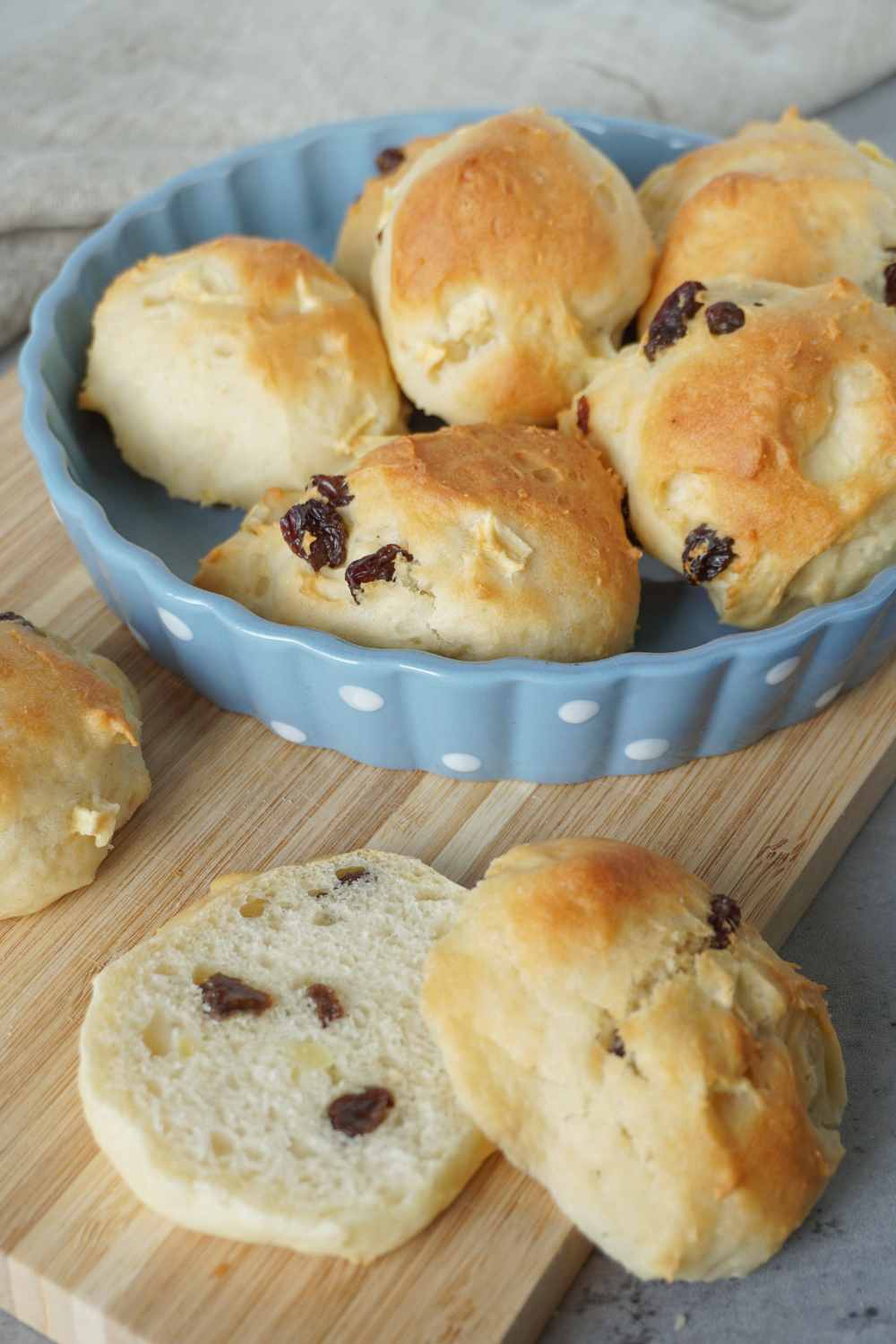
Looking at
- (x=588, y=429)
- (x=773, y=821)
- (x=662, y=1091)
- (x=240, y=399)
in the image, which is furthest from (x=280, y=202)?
(x=662, y=1091)

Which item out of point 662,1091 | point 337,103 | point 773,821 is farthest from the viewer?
point 337,103

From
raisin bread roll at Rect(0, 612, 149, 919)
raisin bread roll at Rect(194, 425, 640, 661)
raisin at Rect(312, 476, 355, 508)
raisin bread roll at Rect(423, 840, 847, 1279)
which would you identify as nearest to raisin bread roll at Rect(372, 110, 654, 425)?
raisin bread roll at Rect(194, 425, 640, 661)

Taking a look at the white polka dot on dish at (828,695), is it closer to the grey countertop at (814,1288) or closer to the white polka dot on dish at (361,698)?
the grey countertop at (814,1288)

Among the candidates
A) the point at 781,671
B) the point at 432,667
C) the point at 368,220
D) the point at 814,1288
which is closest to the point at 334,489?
the point at 432,667

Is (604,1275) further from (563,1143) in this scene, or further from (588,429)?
(588,429)

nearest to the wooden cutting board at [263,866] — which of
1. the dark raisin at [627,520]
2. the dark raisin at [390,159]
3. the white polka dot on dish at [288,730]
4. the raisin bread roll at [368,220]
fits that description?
the white polka dot on dish at [288,730]

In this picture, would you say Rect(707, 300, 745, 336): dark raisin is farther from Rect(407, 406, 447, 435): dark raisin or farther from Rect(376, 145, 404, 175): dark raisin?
Rect(376, 145, 404, 175): dark raisin
